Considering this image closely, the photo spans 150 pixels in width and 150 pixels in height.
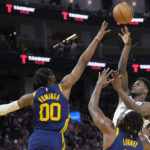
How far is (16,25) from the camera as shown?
2186 cm

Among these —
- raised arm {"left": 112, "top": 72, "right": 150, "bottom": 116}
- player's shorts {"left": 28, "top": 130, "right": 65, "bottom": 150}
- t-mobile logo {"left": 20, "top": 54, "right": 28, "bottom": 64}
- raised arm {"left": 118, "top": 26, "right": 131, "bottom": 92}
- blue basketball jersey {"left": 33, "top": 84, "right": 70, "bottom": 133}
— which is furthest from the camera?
t-mobile logo {"left": 20, "top": 54, "right": 28, "bottom": 64}

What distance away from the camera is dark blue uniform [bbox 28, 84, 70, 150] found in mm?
3848

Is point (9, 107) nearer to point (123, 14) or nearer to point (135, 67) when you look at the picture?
point (123, 14)

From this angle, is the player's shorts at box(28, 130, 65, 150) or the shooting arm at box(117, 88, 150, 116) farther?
the shooting arm at box(117, 88, 150, 116)

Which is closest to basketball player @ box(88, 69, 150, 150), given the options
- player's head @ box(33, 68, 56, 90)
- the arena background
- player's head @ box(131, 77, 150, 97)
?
player's head @ box(33, 68, 56, 90)

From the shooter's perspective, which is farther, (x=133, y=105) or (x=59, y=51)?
(x=59, y=51)

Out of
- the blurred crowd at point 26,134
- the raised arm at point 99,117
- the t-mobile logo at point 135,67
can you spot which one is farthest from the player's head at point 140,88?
the t-mobile logo at point 135,67

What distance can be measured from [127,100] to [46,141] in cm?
112

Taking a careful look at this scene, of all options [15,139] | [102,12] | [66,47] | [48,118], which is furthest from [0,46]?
[48,118]

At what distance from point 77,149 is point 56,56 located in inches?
→ 248

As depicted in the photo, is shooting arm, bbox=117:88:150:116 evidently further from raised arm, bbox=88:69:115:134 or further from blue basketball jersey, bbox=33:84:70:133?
blue basketball jersey, bbox=33:84:70:133

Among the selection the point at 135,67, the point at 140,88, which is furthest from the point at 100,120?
the point at 135,67

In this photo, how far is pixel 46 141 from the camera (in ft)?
12.5

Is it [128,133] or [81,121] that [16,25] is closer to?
[81,121]
